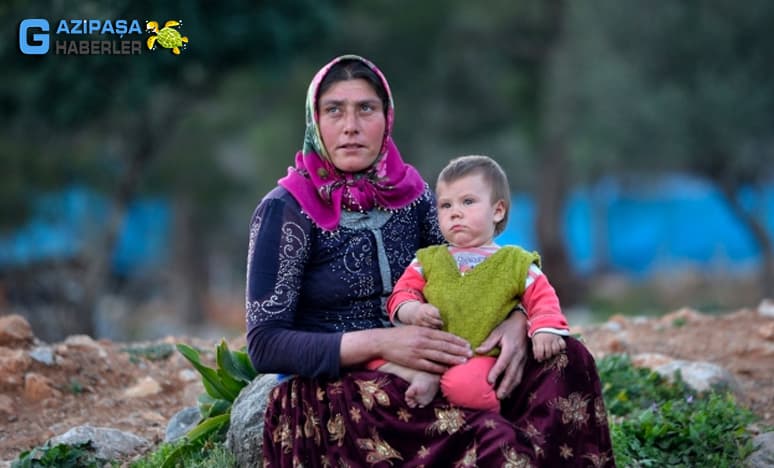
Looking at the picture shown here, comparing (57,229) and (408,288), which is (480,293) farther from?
(57,229)

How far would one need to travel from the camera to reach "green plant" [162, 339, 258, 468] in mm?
4191

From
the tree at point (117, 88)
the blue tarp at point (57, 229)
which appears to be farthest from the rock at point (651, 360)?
the blue tarp at point (57, 229)

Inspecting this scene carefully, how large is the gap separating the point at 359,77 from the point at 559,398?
1328 mm

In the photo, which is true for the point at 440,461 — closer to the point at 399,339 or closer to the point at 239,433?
the point at 399,339

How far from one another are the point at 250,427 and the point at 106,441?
104cm

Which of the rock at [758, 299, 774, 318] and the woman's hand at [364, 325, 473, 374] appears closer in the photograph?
the woman's hand at [364, 325, 473, 374]

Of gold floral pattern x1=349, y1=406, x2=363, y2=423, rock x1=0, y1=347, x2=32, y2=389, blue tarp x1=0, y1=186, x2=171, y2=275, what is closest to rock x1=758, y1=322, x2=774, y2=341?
gold floral pattern x1=349, y1=406, x2=363, y2=423

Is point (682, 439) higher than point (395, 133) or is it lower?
lower

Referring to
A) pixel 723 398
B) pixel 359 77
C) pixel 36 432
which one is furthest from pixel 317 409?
pixel 723 398

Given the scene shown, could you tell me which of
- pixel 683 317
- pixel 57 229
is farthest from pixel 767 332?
pixel 57 229

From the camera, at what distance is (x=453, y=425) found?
321cm

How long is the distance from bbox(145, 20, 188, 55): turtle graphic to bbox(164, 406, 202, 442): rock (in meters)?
4.97

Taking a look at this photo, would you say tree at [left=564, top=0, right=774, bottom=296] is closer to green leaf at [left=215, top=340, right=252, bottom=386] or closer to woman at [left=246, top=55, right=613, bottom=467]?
green leaf at [left=215, top=340, right=252, bottom=386]

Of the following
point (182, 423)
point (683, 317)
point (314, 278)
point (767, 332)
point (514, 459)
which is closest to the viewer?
point (514, 459)
